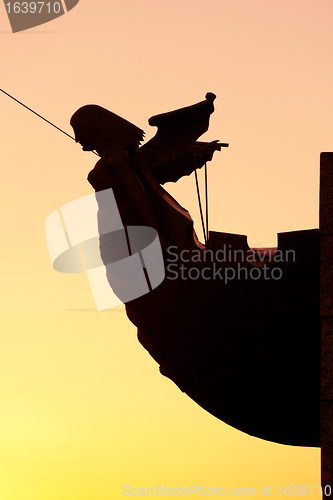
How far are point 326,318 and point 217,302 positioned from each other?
0.99 m

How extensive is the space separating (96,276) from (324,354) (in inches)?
97.8

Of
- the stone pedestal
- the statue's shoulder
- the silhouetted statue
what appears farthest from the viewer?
the statue's shoulder

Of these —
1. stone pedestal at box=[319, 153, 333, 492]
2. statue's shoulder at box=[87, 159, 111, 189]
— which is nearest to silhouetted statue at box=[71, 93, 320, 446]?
statue's shoulder at box=[87, 159, 111, 189]

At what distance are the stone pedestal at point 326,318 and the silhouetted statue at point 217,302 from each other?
0.32 meters

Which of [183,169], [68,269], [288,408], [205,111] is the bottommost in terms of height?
[288,408]

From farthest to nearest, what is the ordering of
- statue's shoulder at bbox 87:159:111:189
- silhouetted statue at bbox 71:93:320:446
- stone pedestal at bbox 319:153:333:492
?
statue's shoulder at bbox 87:159:111:189
silhouetted statue at bbox 71:93:320:446
stone pedestal at bbox 319:153:333:492

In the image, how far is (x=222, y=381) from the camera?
448 centimetres

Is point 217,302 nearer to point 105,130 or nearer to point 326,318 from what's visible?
point 326,318

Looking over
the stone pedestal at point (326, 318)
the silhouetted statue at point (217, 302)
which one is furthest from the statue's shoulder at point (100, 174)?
the stone pedestal at point (326, 318)

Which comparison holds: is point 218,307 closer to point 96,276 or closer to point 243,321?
point 243,321

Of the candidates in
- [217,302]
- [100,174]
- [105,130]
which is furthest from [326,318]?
[105,130]

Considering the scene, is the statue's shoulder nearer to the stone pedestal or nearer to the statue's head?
the statue's head

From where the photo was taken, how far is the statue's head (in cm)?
491

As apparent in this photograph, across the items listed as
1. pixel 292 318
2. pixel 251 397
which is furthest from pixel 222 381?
pixel 292 318
